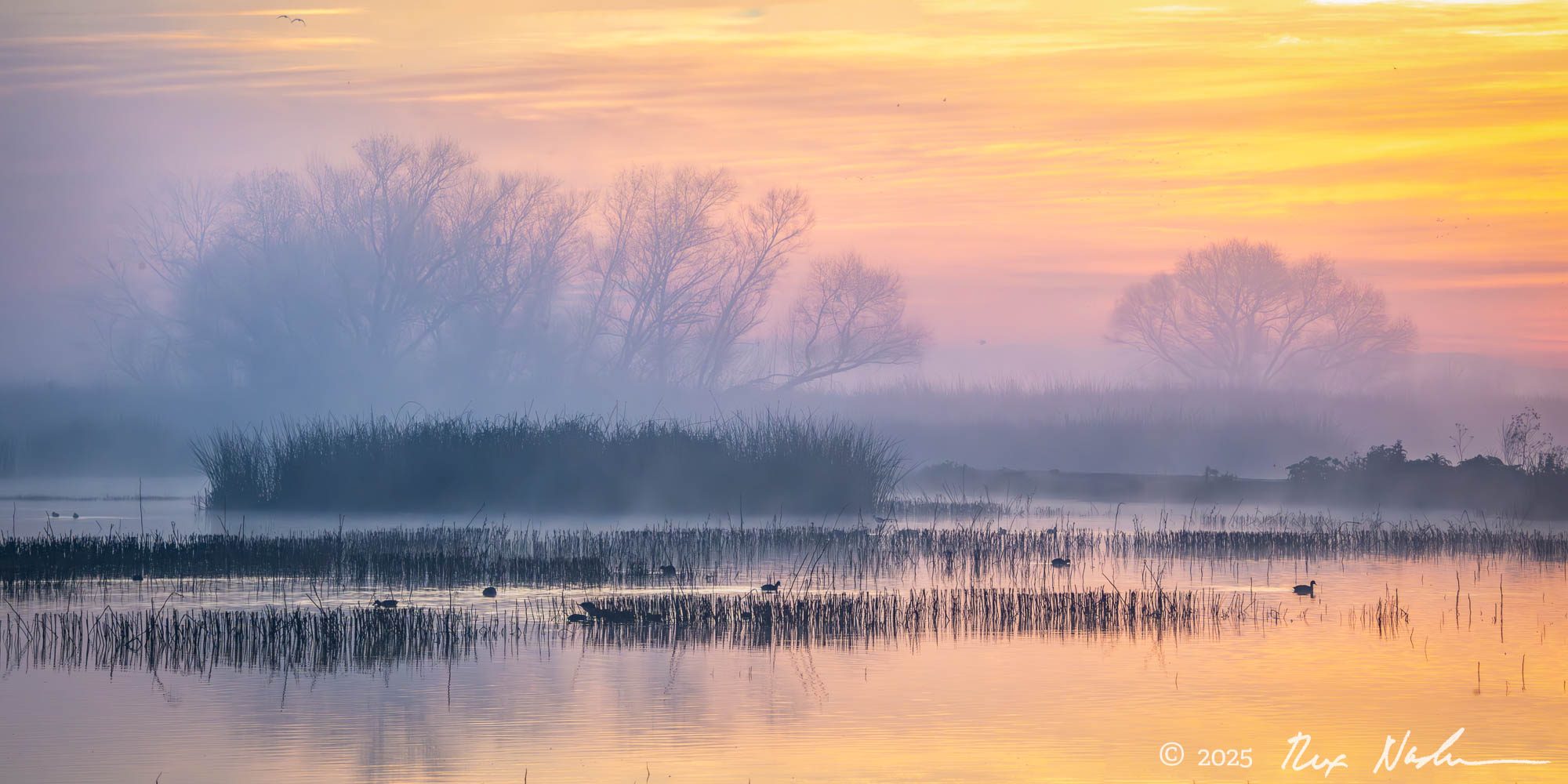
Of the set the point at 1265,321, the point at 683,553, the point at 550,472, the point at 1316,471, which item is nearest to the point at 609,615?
the point at 683,553

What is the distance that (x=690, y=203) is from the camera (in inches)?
2031

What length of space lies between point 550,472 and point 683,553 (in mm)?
9531

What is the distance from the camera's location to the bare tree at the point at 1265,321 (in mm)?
66312

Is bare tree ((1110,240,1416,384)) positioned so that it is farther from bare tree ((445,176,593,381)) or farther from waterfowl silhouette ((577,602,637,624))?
waterfowl silhouette ((577,602,637,624))

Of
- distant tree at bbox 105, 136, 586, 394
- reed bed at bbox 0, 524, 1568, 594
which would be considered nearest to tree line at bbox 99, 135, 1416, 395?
distant tree at bbox 105, 136, 586, 394

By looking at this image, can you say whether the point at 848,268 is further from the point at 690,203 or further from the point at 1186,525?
the point at 1186,525

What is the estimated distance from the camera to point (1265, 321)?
66.6 m

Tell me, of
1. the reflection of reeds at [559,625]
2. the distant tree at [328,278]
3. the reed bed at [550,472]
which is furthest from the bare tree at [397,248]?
the reflection of reeds at [559,625]

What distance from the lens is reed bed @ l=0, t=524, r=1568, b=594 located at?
15828 mm

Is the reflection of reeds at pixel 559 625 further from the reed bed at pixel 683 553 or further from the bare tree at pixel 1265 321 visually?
the bare tree at pixel 1265 321

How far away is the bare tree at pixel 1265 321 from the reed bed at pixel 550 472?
41817mm
